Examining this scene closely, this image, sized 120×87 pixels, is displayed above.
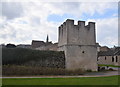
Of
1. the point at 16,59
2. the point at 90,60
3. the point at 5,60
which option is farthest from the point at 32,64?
the point at 90,60

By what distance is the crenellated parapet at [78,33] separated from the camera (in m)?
20.5

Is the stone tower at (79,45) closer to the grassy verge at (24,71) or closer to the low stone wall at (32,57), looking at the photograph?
the low stone wall at (32,57)

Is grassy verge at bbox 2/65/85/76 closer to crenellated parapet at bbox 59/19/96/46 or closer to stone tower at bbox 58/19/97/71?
stone tower at bbox 58/19/97/71

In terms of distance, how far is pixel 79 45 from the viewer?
21.0 m

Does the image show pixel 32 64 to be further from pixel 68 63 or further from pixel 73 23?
pixel 73 23

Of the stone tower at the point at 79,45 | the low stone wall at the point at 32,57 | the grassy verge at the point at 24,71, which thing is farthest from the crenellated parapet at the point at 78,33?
the grassy verge at the point at 24,71

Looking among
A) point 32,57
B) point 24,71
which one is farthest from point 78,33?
point 24,71

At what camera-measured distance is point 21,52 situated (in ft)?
60.6

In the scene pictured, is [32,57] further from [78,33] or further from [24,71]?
[78,33]

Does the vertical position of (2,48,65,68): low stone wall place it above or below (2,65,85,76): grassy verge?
above

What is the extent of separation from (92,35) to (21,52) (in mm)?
10687

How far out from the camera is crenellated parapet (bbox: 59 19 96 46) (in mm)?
20453

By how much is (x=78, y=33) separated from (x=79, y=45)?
5.75 ft

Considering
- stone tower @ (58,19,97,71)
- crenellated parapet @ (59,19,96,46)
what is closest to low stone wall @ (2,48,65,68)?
stone tower @ (58,19,97,71)
